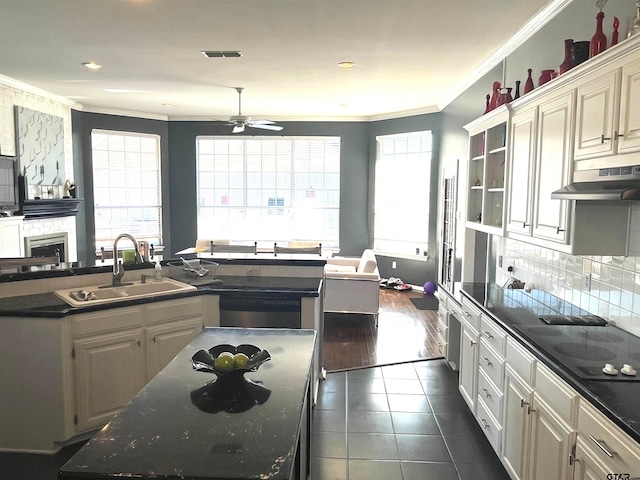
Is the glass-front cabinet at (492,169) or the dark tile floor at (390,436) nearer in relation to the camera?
the dark tile floor at (390,436)

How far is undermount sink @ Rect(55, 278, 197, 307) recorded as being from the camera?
3.23 meters

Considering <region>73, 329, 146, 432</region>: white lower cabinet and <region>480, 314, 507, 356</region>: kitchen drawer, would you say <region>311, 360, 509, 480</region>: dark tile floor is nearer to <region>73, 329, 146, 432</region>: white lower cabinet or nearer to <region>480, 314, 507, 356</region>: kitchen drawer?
<region>480, 314, 507, 356</region>: kitchen drawer

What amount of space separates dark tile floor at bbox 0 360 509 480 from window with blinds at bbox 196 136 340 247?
204 inches

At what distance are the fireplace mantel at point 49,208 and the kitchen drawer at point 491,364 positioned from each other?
5.78m

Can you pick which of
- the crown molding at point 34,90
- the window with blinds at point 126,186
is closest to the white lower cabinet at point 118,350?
the crown molding at point 34,90

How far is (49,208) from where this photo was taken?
22.4 feet

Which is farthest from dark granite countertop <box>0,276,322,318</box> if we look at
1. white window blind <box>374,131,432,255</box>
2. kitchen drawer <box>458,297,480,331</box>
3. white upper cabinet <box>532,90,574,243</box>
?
white window blind <box>374,131,432,255</box>

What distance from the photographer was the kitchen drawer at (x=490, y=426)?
288 centimetres

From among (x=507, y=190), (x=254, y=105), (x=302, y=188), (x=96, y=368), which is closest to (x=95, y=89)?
(x=254, y=105)

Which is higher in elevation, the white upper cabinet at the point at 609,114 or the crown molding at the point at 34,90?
the crown molding at the point at 34,90

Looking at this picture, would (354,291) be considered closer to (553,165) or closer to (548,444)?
(553,165)

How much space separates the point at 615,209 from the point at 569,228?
0.81 ft

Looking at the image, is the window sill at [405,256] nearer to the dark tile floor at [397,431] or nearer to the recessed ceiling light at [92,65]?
the dark tile floor at [397,431]

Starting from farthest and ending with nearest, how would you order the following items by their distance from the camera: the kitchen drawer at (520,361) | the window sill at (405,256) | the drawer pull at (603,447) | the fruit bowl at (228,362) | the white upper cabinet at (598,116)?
the window sill at (405,256), the kitchen drawer at (520,361), the white upper cabinet at (598,116), the fruit bowl at (228,362), the drawer pull at (603,447)
